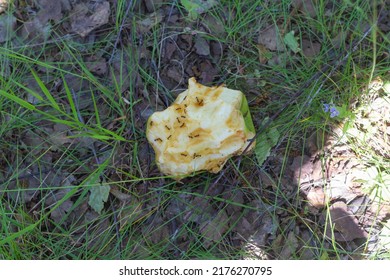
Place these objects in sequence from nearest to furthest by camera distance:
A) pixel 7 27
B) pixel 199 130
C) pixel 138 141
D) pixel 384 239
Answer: pixel 199 130, pixel 384 239, pixel 138 141, pixel 7 27

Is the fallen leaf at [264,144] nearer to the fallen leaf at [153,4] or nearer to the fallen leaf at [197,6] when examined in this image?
the fallen leaf at [197,6]

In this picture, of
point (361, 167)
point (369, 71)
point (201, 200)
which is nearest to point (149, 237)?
point (201, 200)

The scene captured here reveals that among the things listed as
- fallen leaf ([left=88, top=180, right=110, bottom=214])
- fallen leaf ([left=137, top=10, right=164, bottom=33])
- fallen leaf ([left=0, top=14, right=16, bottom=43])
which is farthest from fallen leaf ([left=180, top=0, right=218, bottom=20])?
fallen leaf ([left=88, top=180, right=110, bottom=214])

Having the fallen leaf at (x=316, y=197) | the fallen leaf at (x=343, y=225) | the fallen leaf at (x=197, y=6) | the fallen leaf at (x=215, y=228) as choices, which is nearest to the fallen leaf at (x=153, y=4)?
the fallen leaf at (x=197, y=6)

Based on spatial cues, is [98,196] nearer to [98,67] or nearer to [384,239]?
[98,67]

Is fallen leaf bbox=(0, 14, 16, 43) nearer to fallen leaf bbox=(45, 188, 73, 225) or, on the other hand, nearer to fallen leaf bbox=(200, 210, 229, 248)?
fallen leaf bbox=(45, 188, 73, 225)

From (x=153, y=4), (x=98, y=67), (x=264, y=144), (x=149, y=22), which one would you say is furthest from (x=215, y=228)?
(x=153, y=4)
